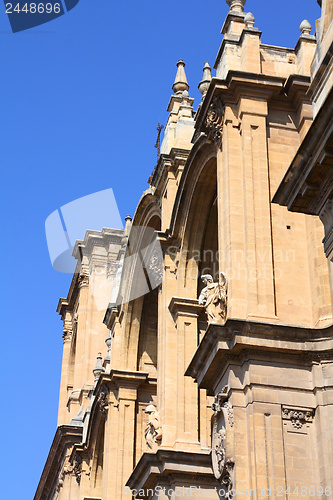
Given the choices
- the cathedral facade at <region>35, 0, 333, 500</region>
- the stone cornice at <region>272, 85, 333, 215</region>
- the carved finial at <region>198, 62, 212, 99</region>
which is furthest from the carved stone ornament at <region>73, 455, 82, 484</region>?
the stone cornice at <region>272, 85, 333, 215</region>

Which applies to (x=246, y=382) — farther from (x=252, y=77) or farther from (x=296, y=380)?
(x=252, y=77)

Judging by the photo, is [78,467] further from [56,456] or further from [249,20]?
[249,20]

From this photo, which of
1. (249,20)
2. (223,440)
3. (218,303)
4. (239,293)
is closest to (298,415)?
(223,440)

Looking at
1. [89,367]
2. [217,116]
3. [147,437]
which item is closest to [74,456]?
[89,367]

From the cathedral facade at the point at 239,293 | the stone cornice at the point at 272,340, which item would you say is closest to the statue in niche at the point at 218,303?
the cathedral facade at the point at 239,293

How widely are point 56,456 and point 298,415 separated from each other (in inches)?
992

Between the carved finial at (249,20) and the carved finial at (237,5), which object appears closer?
the carved finial at (249,20)

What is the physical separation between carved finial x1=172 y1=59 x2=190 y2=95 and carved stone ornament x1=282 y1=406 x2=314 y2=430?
1401 cm

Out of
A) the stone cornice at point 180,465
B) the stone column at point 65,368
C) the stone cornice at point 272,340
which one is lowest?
the stone cornice at point 180,465

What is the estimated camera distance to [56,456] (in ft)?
134

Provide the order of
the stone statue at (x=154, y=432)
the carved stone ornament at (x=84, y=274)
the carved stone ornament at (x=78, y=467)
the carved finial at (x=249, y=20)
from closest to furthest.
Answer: the carved finial at (x=249, y=20)
the stone statue at (x=154, y=432)
the carved stone ornament at (x=78, y=467)
the carved stone ornament at (x=84, y=274)

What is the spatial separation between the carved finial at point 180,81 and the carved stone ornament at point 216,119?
303 inches

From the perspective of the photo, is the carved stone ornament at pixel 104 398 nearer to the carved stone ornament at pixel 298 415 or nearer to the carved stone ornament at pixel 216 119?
the carved stone ornament at pixel 216 119

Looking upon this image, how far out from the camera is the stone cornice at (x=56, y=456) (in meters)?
38.5
